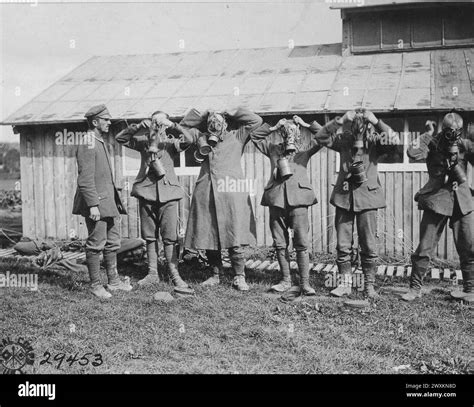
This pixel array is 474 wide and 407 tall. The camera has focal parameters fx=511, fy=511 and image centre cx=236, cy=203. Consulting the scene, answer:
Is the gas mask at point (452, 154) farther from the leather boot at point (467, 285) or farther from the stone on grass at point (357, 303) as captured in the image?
the stone on grass at point (357, 303)

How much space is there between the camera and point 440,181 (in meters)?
6.26

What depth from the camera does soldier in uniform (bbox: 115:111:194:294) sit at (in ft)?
22.6

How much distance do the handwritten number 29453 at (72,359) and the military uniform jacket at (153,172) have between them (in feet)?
8.72

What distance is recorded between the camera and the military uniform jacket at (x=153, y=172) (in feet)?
22.7

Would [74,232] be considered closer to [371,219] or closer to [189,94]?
[189,94]

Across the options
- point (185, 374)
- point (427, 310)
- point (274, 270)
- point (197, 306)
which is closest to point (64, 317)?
point (197, 306)

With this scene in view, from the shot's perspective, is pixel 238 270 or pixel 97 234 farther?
pixel 238 270

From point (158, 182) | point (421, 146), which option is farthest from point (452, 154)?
point (158, 182)

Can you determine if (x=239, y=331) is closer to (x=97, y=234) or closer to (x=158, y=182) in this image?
(x=97, y=234)

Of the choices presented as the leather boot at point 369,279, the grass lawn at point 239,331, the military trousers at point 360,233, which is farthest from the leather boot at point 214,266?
the leather boot at point 369,279

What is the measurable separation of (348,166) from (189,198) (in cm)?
509

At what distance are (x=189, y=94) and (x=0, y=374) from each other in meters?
8.08

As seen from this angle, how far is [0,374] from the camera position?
13.7 feet

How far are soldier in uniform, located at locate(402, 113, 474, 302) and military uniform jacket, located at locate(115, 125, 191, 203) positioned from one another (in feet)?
10.1
